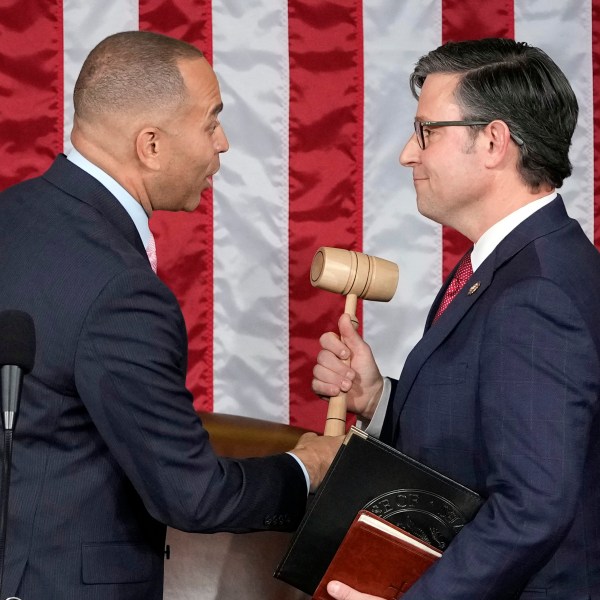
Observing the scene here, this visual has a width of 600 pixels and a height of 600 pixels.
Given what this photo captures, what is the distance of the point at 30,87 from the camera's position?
2.84 m

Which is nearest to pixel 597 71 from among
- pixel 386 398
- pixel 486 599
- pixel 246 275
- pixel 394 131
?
pixel 394 131

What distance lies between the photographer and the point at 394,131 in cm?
293

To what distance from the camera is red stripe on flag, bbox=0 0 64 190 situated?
2828 millimetres

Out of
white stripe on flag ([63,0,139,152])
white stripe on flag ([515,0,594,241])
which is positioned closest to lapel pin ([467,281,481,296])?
white stripe on flag ([515,0,594,241])

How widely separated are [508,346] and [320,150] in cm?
138

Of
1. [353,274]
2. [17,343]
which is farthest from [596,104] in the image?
[17,343]

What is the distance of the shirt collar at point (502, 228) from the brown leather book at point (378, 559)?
19.1 inches

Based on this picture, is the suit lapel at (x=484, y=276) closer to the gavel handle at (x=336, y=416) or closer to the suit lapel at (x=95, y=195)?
the gavel handle at (x=336, y=416)

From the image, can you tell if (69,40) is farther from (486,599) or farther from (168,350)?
(486,599)

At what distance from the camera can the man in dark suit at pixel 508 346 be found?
160 cm

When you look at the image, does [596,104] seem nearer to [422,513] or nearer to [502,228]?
[502,228]

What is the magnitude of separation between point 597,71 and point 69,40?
140cm

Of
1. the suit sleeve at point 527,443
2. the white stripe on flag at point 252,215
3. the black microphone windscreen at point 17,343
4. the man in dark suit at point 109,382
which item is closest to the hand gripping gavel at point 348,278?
the man in dark suit at point 109,382

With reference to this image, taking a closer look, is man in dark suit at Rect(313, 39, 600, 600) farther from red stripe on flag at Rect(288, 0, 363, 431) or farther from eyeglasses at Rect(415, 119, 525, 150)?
red stripe on flag at Rect(288, 0, 363, 431)
